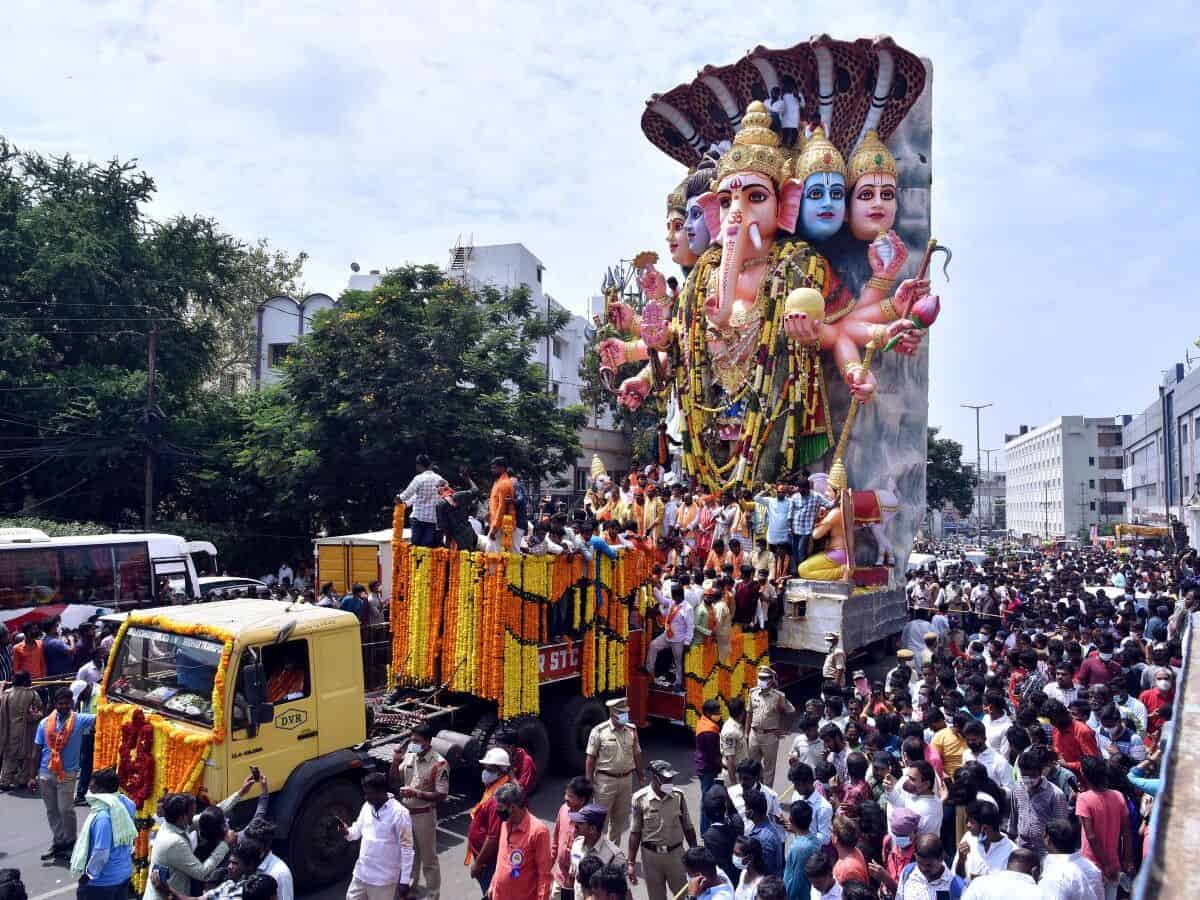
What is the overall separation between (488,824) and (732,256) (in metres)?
13.9

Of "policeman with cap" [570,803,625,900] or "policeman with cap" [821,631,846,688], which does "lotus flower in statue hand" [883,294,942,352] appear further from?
"policeman with cap" [570,803,625,900]

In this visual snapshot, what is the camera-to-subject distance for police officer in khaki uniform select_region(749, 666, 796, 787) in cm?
843

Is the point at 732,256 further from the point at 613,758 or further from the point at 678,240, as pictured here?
the point at 613,758

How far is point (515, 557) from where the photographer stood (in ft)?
29.2

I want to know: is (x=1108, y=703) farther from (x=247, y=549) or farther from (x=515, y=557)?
(x=247, y=549)

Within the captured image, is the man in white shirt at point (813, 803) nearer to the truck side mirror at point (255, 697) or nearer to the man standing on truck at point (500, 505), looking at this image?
the truck side mirror at point (255, 697)

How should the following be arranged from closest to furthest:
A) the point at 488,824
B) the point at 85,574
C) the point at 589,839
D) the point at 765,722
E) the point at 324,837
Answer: the point at 589,839
the point at 488,824
the point at 324,837
the point at 765,722
the point at 85,574

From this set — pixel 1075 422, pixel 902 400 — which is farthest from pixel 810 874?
pixel 1075 422

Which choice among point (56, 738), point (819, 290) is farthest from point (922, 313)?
point (56, 738)

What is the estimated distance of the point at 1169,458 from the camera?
48719 mm

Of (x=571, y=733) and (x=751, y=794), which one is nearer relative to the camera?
(x=751, y=794)

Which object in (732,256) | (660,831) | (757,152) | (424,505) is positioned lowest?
(660,831)

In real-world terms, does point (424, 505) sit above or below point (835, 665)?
above

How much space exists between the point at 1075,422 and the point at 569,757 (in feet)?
257
